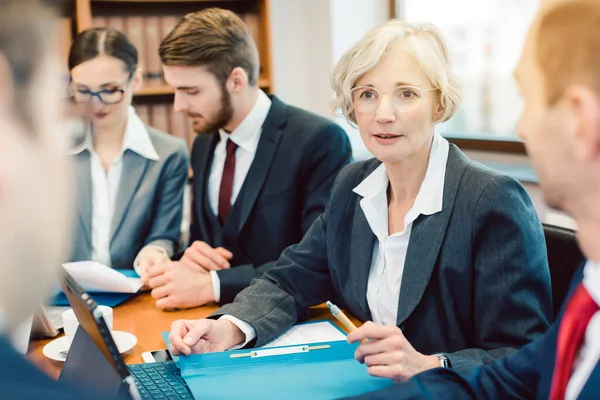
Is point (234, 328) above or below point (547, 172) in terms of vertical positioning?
below

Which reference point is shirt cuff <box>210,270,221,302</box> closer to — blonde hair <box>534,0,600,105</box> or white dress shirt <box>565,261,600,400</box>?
white dress shirt <box>565,261,600,400</box>

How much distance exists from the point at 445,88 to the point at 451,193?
0.89ft

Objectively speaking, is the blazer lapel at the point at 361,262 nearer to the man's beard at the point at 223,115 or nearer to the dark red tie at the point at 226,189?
the dark red tie at the point at 226,189

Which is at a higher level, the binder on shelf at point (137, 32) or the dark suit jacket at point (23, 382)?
the binder on shelf at point (137, 32)

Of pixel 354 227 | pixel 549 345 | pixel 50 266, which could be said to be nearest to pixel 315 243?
pixel 354 227

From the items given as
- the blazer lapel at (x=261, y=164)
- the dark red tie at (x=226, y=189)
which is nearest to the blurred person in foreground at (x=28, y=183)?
the blazer lapel at (x=261, y=164)

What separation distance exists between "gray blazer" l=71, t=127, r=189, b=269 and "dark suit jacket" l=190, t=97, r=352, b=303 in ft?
0.88

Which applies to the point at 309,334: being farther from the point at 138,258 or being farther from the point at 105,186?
the point at 105,186

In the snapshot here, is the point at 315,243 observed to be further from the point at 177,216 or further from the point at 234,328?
the point at 177,216

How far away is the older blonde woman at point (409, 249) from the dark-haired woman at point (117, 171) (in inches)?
32.0

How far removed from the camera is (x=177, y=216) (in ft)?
8.02

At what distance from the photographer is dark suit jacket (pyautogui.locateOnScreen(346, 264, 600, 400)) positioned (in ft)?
3.63

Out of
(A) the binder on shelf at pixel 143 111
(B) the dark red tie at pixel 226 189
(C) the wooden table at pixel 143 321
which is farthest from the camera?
(A) the binder on shelf at pixel 143 111

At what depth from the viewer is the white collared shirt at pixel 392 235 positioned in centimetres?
150
